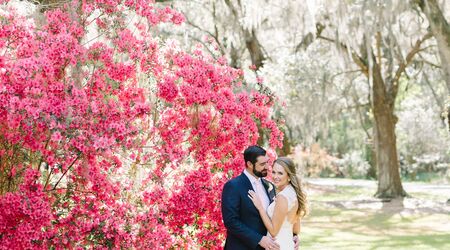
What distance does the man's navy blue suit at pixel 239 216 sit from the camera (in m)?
4.43

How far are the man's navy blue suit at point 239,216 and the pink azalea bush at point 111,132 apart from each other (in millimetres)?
732

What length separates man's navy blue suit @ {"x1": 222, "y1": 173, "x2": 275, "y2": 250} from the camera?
4.43 meters

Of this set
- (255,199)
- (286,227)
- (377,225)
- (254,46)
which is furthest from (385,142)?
(255,199)

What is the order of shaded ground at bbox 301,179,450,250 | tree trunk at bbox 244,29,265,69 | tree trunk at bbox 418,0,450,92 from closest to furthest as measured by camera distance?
shaded ground at bbox 301,179,450,250
tree trunk at bbox 418,0,450,92
tree trunk at bbox 244,29,265,69

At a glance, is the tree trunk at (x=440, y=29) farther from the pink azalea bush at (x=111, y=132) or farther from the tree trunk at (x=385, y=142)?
the tree trunk at (x=385, y=142)

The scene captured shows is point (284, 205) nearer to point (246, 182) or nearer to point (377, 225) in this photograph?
point (246, 182)

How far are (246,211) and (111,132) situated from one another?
106cm

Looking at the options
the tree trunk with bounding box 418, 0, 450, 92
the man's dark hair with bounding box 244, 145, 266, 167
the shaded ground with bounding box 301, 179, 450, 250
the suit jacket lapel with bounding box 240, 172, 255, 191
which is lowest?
the shaded ground with bounding box 301, 179, 450, 250

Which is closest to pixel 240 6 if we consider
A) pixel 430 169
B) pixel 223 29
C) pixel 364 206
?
pixel 223 29

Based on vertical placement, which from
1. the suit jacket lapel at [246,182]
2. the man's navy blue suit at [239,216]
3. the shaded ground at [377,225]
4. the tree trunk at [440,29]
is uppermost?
the tree trunk at [440,29]

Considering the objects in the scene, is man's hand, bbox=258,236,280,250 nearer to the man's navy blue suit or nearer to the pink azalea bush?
the man's navy blue suit

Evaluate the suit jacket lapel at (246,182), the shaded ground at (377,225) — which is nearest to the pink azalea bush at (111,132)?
the suit jacket lapel at (246,182)

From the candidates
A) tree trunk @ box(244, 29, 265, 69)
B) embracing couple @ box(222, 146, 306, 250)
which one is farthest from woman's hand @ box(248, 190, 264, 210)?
tree trunk @ box(244, 29, 265, 69)

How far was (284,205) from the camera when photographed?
14.6 feet
